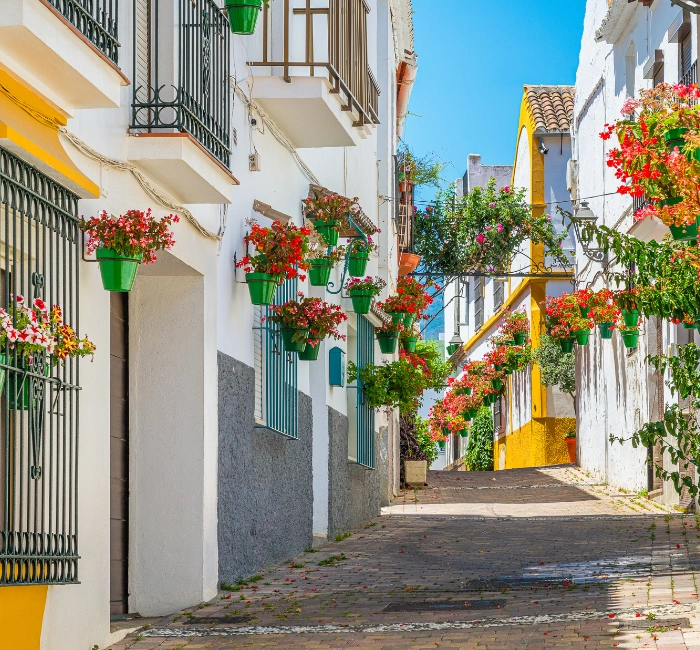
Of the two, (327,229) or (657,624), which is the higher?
(327,229)

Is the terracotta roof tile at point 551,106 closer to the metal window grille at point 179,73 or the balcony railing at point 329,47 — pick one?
the balcony railing at point 329,47

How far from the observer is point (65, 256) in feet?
22.9

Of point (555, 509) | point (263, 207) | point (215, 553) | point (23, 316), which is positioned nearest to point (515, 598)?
point (215, 553)

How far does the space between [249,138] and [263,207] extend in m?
0.67

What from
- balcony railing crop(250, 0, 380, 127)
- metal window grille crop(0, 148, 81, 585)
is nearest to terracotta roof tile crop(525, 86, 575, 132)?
balcony railing crop(250, 0, 380, 127)

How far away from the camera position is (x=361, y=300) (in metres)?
16.0

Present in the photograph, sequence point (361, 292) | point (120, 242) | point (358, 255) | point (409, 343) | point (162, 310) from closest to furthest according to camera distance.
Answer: point (120, 242) → point (162, 310) → point (358, 255) → point (361, 292) → point (409, 343)

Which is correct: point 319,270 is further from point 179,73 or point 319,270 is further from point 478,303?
point 478,303

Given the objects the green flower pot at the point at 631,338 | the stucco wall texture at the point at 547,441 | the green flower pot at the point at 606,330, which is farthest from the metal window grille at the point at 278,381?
the stucco wall texture at the point at 547,441

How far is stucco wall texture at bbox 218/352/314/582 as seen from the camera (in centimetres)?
1022

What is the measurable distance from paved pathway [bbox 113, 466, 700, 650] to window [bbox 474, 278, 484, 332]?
26830 mm

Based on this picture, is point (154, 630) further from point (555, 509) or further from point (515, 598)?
point (555, 509)

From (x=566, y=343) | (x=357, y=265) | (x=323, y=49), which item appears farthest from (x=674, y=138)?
(x=566, y=343)

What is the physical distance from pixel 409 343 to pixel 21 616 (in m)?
15.1
